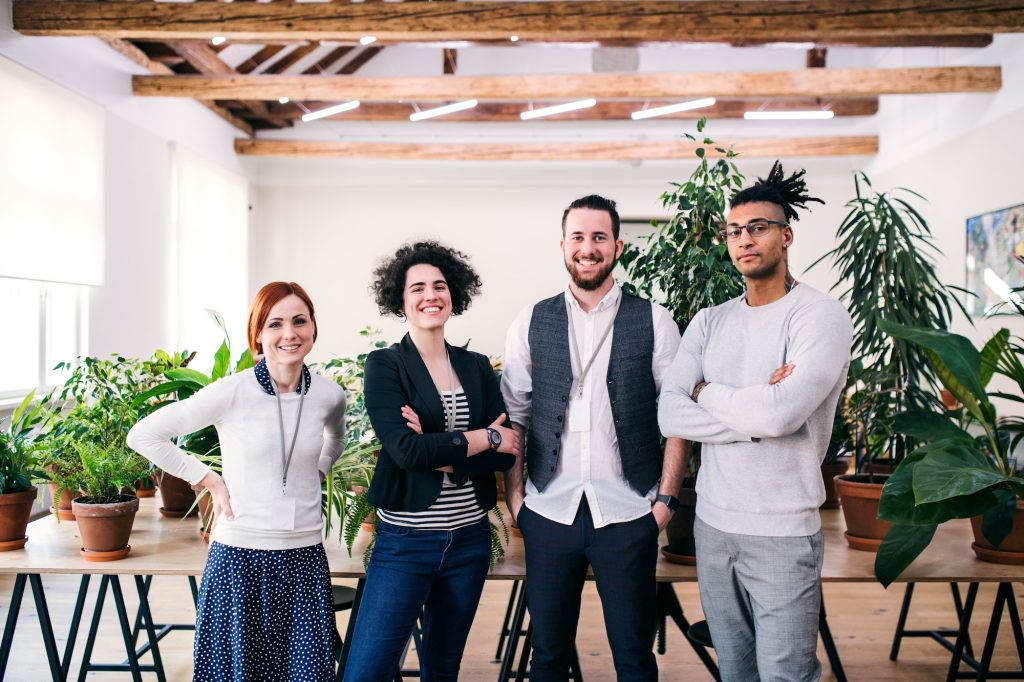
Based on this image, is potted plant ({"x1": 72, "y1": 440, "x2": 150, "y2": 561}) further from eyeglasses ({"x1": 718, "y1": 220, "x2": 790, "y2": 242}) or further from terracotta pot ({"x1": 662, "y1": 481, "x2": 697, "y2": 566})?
eyeglasses ({"x1": 718, "y1": 220, "x2": 790, "y2": 242})

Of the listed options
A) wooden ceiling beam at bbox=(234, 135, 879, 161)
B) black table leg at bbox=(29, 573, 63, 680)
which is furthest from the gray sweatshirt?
wooden ceiling beam at bbox=(234, 135, 879, 161)

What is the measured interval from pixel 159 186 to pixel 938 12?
6.43m

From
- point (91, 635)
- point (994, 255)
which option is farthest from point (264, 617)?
point (994, 255)

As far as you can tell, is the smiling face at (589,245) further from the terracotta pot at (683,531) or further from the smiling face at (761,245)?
the terracotta pot at (683,531)

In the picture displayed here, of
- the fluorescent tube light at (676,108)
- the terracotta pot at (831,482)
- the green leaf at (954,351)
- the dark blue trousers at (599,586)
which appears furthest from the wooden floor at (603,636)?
the fluorescent tube light at (676,108)

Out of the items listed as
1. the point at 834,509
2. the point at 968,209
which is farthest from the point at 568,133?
the point at 834,509

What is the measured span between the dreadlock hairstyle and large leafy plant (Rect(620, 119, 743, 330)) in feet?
1.31

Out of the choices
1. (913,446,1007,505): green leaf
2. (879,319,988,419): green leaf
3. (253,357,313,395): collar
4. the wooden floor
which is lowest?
the wooden floor

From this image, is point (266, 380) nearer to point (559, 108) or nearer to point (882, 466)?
point (882, 466)

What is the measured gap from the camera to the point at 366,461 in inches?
103

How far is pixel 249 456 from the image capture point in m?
2.09

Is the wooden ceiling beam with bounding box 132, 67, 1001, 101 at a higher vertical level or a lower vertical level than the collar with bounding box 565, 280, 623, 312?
higher

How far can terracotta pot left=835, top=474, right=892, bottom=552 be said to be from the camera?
255 cm

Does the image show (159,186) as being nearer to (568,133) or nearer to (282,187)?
(282,187)
